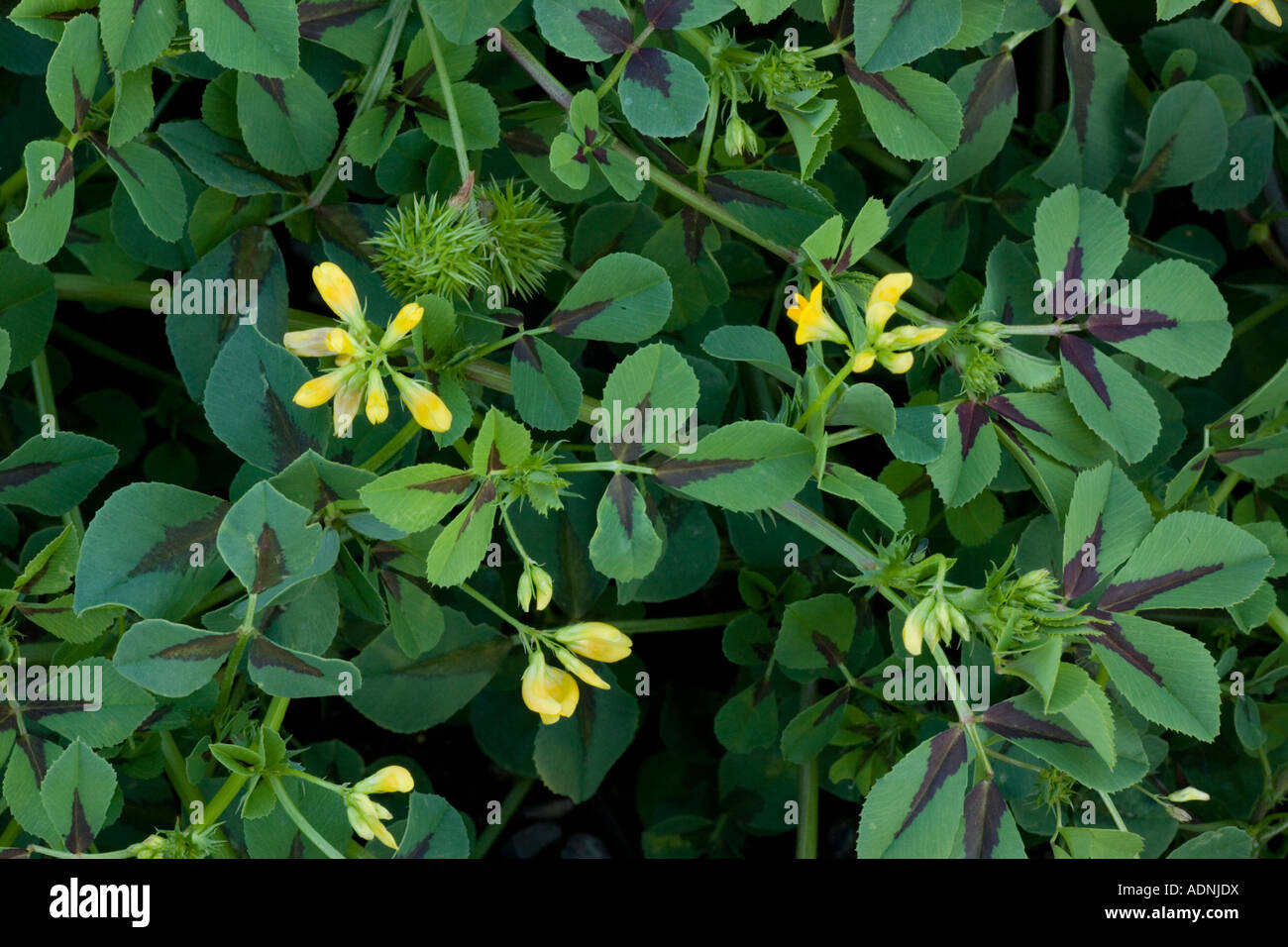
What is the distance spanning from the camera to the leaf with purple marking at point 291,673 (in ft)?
4.13

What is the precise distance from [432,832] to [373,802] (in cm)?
19

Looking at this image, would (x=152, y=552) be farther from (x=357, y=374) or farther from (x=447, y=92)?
(x=447, y=92)

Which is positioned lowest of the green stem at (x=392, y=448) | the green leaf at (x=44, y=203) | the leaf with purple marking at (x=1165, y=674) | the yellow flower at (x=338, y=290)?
the leaf with purple marking at (x=1165, y=674)

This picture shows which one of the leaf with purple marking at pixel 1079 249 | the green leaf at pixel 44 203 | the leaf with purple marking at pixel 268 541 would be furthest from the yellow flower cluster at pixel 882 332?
the green leaf at pixel 44 203

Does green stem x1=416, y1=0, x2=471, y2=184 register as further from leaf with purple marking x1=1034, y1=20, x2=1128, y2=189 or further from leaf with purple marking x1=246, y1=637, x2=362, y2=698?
leaf with purple marking x1=1034, y1=20, x2=1128, y2=189

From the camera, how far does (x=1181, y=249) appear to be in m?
2.03

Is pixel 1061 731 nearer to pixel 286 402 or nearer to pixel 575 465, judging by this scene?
pixel 575 465

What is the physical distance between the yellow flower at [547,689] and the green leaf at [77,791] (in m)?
0.48

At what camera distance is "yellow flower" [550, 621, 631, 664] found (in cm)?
126

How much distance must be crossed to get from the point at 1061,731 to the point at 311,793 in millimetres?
934

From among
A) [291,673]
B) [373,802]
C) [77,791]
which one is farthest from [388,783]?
[77,791]

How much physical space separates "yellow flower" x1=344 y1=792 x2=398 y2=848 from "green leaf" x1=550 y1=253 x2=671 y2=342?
598 mm

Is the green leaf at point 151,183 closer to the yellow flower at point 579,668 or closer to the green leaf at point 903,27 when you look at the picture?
the yellow flower at point 579,668

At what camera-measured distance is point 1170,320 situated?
1.51m
